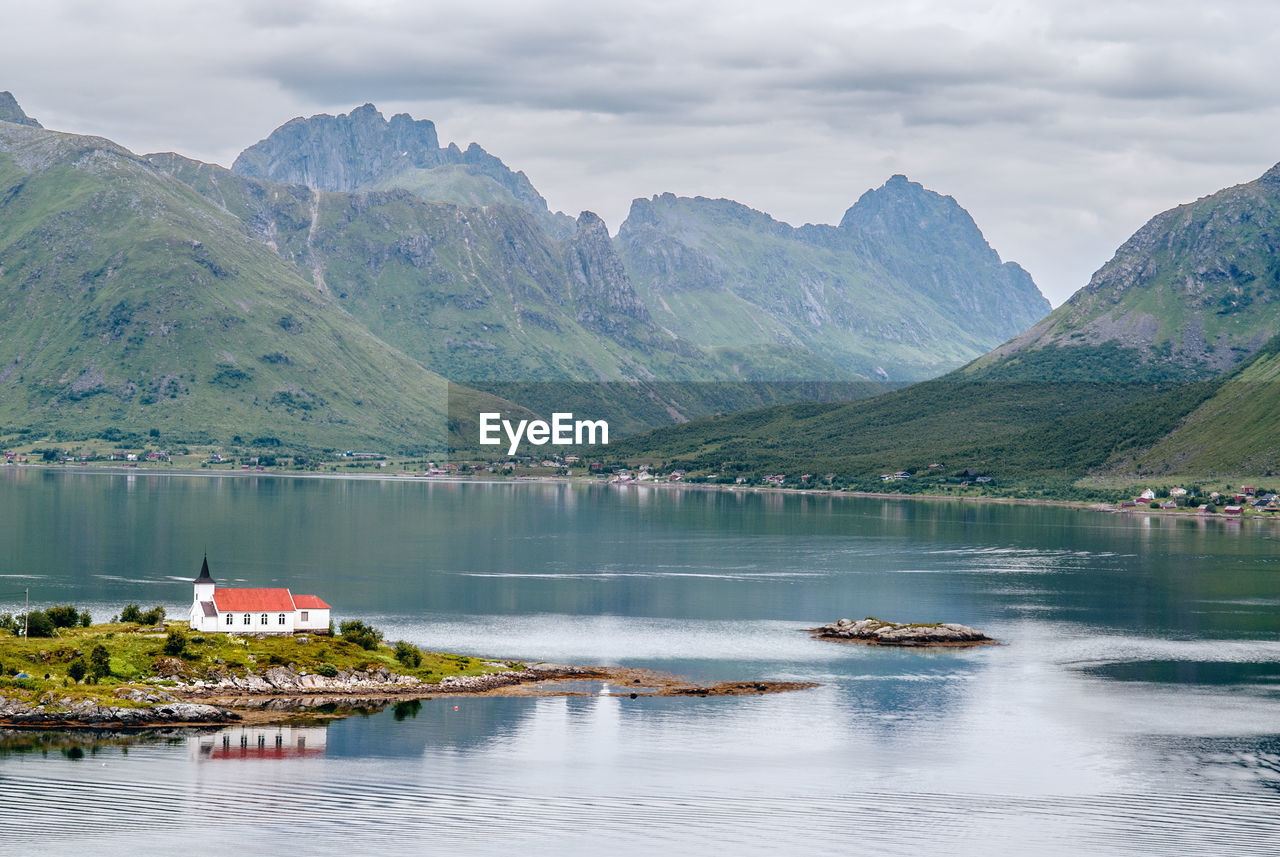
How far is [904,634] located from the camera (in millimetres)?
142500

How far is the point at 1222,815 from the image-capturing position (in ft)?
266

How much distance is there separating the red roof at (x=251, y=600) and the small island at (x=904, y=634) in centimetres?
5416

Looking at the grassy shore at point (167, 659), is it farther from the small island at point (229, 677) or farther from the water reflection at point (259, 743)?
the water reflection at point (259, 743)

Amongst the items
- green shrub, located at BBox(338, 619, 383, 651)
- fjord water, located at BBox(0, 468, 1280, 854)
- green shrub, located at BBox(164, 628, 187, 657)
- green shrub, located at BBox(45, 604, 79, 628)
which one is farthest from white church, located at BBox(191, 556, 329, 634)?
fjord water, located at BBox(0, 468, 1280, 854)

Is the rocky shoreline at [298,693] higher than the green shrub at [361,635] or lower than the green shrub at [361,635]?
lower

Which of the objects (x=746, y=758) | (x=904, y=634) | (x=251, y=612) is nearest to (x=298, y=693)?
(x=251, y=612)

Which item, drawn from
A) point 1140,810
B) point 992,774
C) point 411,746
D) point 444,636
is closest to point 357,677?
point 411,746

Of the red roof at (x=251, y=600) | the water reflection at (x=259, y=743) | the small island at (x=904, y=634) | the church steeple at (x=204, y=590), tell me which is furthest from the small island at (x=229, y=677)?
the small island at (x=904, y=634)

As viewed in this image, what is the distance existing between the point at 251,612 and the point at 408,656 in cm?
1216

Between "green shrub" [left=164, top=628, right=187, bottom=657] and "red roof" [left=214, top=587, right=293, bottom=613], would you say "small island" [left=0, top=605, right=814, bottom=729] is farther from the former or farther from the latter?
"red roof" [left=214, top=587, right=293, bottom=613]

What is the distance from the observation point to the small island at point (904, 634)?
142m

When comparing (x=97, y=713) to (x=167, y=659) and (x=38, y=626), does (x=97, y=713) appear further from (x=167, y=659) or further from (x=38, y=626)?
(x=38, y=626)

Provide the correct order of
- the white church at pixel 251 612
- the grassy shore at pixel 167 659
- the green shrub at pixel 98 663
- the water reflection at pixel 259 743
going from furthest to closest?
the white church at pixel 251 612 < the green shrub at pixel 98 663 < the grassy shore at pixel 167 659 < the water reflection at pixel 259 743

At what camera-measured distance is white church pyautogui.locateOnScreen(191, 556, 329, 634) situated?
110m
